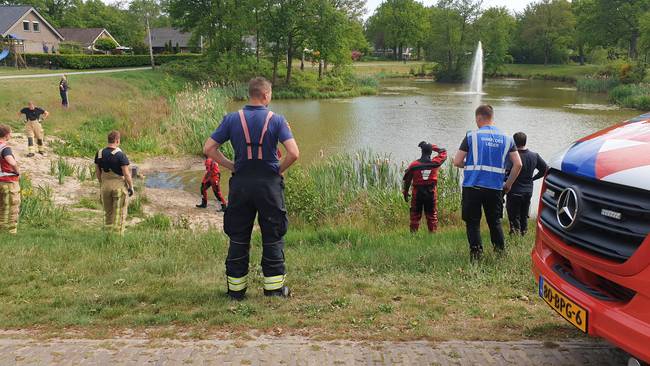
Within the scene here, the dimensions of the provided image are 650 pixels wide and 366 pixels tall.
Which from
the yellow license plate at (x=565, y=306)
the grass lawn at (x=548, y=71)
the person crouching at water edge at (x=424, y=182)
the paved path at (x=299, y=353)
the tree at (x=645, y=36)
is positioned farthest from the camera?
the grass lawn at (x=548, y=71)

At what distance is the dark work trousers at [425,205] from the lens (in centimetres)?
834

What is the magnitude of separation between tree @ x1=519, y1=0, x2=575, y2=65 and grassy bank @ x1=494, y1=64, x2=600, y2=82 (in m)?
3.11

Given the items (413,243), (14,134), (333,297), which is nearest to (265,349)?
(333,297)

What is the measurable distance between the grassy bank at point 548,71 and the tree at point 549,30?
10.2 ft

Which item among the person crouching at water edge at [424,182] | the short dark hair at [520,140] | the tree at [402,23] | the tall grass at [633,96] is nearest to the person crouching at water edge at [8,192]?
the person crouching at water edge at [424,182]

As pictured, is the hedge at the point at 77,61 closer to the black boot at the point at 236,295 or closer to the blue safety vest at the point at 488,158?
the black boot at the point at 236,295

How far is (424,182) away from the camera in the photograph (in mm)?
8273

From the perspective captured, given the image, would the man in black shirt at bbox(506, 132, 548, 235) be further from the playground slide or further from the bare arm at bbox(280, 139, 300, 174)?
the playground slide

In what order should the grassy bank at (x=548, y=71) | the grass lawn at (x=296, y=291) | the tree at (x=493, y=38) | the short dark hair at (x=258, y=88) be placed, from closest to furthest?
the grass lawn at (x=296, y=291)
the short dark hair at (x=258, y=88)
the grassy bank at (x=548, y=71)
the tree at (x=493, y=38)

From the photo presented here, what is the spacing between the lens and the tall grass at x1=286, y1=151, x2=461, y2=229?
1007 cm

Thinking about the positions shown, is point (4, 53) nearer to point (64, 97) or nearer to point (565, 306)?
point (64, 97)

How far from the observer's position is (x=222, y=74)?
4641cm

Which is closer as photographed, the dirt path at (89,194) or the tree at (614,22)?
the dirt path at (89,194)

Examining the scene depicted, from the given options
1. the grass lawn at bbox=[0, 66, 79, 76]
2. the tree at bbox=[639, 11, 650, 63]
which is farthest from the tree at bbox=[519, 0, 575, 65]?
the grass lawn at bbox=[0, 66, 79, 76]
